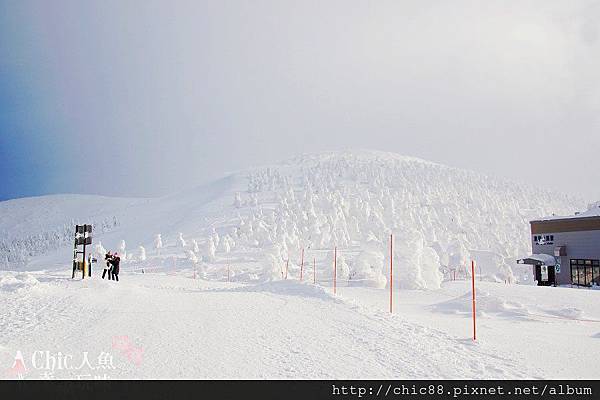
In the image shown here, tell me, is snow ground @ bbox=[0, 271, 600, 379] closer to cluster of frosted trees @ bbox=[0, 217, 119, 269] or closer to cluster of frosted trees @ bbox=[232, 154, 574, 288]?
cluster of frosted trees @ bbox=[232, 154, 574, 288]

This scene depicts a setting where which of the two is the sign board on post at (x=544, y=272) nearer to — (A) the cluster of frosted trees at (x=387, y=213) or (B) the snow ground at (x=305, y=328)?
(A) the cluster of frosted trees at (x=387, y=213)

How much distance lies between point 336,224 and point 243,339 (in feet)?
269

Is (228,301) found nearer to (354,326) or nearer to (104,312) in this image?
(104,312)

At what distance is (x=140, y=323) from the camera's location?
8.92 metres

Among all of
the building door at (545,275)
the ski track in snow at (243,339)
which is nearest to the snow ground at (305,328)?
the ski track in snow at (243,339)

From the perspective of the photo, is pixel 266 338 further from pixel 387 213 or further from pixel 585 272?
pixel 387 213

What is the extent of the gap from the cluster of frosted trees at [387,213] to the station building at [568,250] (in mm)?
Result: 10641

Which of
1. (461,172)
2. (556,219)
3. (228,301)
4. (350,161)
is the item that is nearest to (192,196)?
(350,161)

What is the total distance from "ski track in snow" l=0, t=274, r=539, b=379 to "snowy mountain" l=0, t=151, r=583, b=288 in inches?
637

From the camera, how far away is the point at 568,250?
124 ft

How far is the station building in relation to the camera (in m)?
35.7

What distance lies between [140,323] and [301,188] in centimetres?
12380

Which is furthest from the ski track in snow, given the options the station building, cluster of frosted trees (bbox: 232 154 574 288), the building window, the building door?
the building door

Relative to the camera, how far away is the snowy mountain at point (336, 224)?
41.7 m
